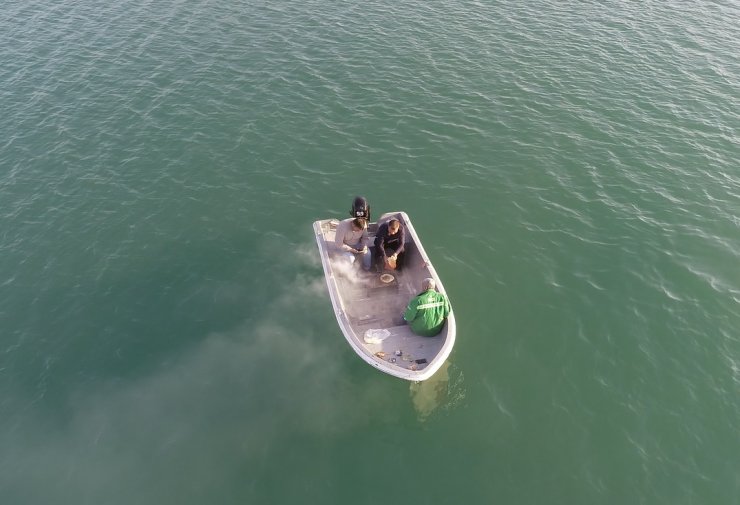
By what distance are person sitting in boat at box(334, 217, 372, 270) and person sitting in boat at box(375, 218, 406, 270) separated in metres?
0.46

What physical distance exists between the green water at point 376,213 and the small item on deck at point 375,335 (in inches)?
49.1

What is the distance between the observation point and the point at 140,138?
27781 millimetres

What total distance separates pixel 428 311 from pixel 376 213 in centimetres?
848

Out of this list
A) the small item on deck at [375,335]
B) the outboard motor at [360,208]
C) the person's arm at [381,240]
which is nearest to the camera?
the small item on deck at [375,335]

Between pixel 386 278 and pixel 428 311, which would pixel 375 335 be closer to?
pixel 428 311

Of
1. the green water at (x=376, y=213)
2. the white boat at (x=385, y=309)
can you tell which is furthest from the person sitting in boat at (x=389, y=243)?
the green water at (x=376, y=213)

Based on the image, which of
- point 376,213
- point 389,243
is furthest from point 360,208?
point 376,213

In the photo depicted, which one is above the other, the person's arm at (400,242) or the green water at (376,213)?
the person's arm at (400,242)

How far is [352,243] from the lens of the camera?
1903 centimetres

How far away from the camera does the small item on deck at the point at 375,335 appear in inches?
632

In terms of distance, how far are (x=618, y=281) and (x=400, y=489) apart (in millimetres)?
11759

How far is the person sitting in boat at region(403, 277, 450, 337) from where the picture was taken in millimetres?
15609

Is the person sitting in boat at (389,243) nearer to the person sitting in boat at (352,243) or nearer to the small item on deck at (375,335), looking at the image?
the person sitting in boat at (352,243)

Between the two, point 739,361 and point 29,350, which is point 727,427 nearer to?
point 739,361
